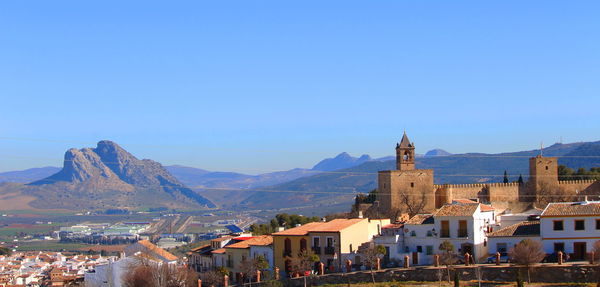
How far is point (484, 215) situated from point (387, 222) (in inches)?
341

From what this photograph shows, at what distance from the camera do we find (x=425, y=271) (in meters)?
43.9

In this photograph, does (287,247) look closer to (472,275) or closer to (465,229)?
(465,229)

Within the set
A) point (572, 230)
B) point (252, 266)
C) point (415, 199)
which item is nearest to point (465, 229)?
point (572, 230)

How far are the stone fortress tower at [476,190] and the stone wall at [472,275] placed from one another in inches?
856

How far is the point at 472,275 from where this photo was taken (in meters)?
42.6

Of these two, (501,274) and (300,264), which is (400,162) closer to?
(300,264)

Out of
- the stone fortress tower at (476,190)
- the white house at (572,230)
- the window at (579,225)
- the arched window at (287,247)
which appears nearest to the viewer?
the white house at (572,230)

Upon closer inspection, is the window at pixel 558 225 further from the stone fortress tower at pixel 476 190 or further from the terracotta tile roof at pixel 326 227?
the stone fortress tower at pixel 476 190

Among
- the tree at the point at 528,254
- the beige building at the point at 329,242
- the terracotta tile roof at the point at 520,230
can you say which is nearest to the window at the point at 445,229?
the terracotta tile roof at the point at 520,230

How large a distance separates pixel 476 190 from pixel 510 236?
22.7 metres

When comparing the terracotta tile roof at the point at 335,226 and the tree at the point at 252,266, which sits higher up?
the terracotta tile roof at the point at 335,226

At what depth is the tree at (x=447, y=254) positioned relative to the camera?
4312 centimetres

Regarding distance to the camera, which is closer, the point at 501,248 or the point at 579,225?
the point at 579,225

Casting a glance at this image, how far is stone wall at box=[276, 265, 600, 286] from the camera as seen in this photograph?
40.4m
